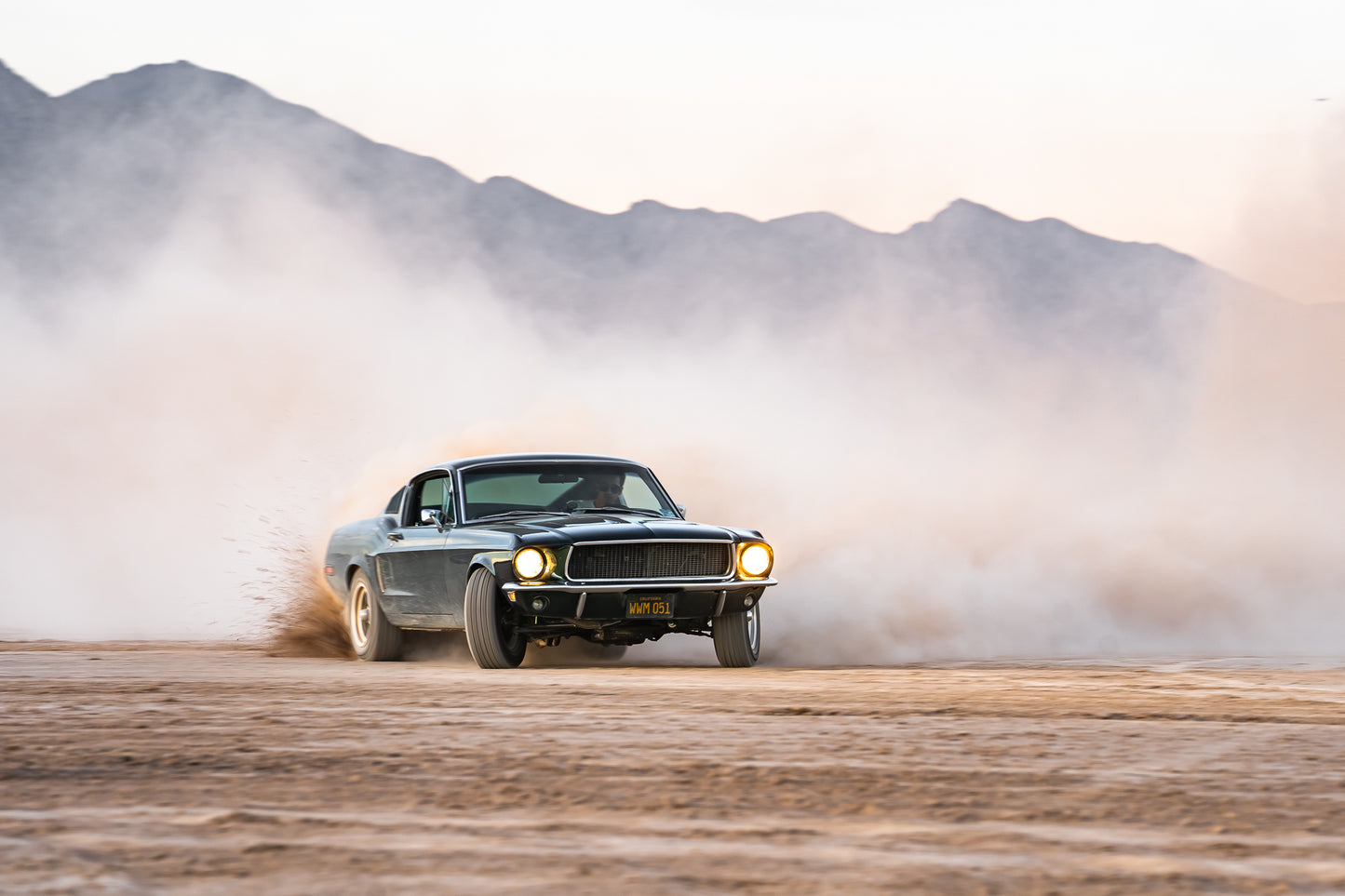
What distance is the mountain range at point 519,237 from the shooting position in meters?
73.8

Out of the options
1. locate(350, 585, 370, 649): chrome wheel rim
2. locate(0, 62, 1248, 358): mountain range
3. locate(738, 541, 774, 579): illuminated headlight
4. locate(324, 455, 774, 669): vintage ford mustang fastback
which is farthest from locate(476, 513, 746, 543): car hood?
locate(0, 62, 1248, 358): mountain range

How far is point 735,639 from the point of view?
10898 mm

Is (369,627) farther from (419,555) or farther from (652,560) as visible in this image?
(652,560)

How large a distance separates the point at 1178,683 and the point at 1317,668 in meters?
1.87

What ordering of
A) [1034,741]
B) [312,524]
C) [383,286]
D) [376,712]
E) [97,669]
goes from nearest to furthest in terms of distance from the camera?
[1034,741] → [376,712] → [97,669] → [312,524] → [383,286]

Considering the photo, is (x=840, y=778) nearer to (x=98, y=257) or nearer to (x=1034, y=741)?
(x=1034, y=741)

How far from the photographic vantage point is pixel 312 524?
16.3m

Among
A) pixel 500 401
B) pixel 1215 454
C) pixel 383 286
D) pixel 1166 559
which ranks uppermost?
pixel 383 286

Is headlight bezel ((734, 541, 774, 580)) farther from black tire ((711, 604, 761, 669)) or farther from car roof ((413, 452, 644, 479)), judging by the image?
car roof ((413, 452, 644, 479))

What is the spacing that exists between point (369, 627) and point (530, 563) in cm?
267

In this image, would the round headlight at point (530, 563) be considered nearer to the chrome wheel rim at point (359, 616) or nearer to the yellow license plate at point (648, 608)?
the yellow license plate at point (648, 608)

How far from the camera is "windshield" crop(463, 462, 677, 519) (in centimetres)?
1166

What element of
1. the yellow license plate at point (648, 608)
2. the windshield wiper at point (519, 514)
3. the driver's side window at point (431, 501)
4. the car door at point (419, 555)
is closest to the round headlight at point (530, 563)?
the yellow license plate at point (648, 608)

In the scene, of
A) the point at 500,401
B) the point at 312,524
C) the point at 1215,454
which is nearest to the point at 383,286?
the point at 500,401
